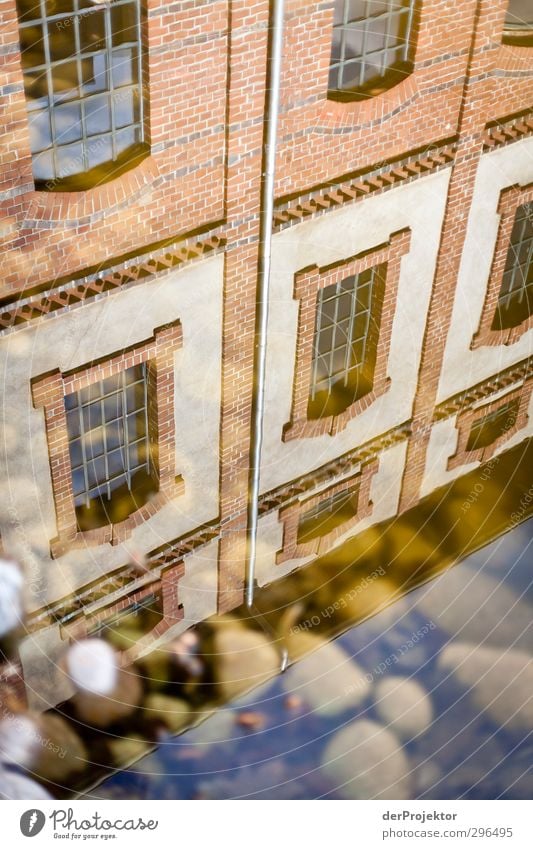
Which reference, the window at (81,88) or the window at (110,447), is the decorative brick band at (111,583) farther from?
the window at (81,88)

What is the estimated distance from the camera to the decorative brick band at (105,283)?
24.2 ft

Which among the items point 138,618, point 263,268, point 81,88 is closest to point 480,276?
point 263,268

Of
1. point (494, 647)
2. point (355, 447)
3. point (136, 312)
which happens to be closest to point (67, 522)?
Result: point (136, 312)

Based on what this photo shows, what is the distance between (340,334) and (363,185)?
1831mm

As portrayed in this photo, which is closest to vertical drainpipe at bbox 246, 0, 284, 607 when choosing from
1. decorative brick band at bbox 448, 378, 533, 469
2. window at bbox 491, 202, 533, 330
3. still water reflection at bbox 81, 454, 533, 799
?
still water reflection at bbox 81, 454, 533, 799

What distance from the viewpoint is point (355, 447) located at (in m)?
11.3

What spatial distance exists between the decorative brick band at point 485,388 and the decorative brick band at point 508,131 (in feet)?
10.8

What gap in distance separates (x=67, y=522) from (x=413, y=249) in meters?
4.80

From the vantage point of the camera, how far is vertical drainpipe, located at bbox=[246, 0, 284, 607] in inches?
310

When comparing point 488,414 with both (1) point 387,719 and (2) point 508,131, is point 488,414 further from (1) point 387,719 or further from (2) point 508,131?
(1) point 387,719

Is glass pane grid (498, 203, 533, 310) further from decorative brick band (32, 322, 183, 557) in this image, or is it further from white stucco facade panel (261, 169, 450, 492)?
decorative brick band (32, 322, 183, 557)

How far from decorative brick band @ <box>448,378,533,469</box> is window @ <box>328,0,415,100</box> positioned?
4.87 metres
